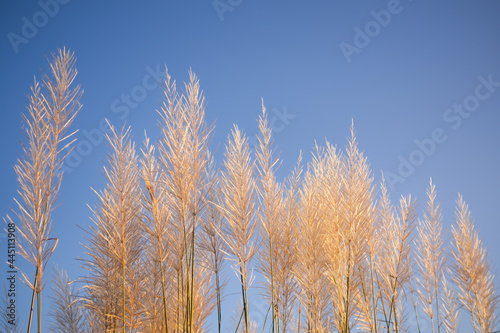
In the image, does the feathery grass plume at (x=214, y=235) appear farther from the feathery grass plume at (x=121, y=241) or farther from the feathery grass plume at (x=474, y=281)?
the feathery grass plume at (x=474, y=281)

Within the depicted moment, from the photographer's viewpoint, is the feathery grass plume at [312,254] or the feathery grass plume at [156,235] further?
the feathery grass plume at [312,254]

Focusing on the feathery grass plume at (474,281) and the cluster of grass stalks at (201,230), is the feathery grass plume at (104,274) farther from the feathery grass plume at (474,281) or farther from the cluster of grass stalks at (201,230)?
the feathery grass plume at (474,281)

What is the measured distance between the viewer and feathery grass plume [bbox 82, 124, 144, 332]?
2.86 metres

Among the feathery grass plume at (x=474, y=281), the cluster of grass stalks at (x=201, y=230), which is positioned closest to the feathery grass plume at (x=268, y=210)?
the cluster of grass stalks at (x=201, y=230)

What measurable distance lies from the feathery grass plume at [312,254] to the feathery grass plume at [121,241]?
120 cm

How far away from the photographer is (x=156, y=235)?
2.68 m

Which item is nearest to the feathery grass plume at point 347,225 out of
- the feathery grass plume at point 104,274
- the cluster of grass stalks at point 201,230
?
the cluster of grass stalks at point 201,230

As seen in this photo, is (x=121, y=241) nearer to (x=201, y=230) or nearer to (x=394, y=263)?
(x=201, y=230)

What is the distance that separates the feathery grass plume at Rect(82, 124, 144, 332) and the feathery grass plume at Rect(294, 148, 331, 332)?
3.93ft

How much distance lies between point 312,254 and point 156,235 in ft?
3.64

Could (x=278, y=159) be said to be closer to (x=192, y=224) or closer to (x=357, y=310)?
(x=192, y=224)

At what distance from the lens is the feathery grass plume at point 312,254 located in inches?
114

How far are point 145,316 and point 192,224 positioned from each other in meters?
1.04

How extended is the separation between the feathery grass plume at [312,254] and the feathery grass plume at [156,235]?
975 mm
